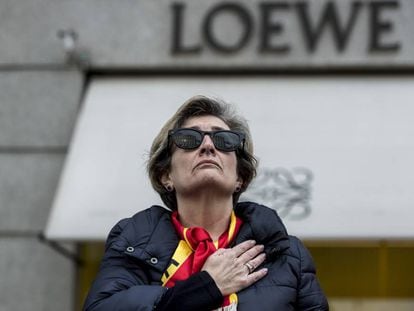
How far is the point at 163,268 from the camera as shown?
108 inches

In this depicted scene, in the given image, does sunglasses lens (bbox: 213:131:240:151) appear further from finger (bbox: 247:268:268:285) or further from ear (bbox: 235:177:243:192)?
finger (bbox: 247:268:268:285)

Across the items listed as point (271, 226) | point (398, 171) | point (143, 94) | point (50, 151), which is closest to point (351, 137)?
point (398, 171)

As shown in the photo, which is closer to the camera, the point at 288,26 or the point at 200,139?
the point at 200,139

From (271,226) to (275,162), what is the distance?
194 inches

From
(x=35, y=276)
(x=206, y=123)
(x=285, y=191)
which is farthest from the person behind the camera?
(x=35, y=276)

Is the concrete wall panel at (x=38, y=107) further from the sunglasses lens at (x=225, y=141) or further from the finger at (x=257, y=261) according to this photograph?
the finger at (x=257, y=261)

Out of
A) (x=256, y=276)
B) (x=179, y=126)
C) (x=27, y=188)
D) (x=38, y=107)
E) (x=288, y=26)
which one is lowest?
(x=27, y=188)

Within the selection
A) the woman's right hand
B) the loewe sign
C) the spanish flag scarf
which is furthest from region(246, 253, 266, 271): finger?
the loewe sign

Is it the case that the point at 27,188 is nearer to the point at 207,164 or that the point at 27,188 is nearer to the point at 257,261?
the point at 207,164

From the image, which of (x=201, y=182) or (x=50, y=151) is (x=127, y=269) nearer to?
(x=201, y=182)

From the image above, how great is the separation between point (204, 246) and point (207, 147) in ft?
0.97

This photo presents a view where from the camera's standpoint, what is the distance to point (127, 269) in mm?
2727

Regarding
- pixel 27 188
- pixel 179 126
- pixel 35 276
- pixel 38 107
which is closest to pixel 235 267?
pixel 179 126

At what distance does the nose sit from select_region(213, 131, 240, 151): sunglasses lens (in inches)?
0.6
